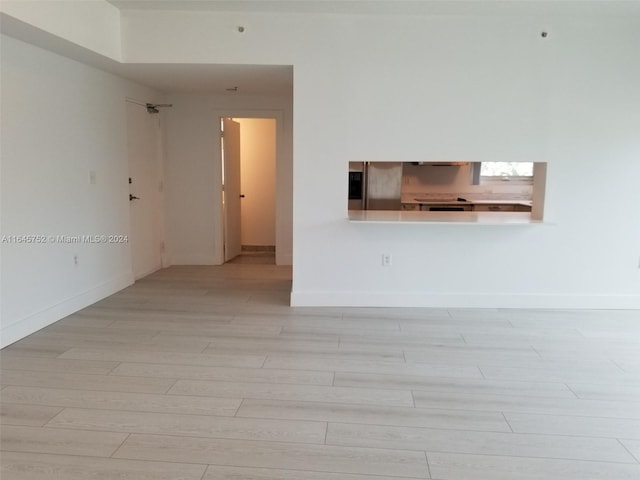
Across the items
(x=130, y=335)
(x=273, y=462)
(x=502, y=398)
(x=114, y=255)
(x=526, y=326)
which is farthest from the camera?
(x=114, y=255)

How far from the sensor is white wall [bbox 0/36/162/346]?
11.4ft

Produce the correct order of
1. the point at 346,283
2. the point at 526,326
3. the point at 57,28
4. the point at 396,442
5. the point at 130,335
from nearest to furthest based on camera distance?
the point at 396,442, the point at 57,28, the point at 130,335, the point at 526,326, the point at 346,283

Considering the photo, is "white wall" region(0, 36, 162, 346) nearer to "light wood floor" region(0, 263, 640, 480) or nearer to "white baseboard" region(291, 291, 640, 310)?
"light wood floor" region(0, 263, 640, 480)

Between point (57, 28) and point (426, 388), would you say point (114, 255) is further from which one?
point (426, 388)

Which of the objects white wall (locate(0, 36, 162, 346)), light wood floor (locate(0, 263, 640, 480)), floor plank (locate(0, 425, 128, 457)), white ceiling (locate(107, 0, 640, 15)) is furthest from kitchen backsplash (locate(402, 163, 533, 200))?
floor plank (locate(0, 425, 128, 457))

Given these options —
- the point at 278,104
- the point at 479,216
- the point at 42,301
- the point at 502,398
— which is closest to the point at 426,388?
the point at 502,398

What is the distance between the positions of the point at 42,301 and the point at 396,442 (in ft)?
10.4

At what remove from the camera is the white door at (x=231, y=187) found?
6.51m

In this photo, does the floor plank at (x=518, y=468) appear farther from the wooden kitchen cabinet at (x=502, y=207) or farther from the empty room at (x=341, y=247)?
the wooden kitchen cabinet at (x=502, y=207)

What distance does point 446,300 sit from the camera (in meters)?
4.48

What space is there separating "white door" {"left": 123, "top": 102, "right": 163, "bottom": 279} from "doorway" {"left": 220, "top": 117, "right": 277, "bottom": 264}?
1.25m

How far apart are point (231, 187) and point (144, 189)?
4.61 ft

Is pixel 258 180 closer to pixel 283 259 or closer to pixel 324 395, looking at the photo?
pixel 283 259

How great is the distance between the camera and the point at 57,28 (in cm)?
338
